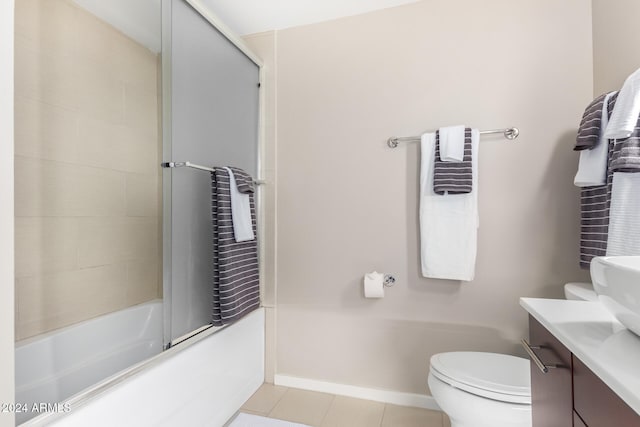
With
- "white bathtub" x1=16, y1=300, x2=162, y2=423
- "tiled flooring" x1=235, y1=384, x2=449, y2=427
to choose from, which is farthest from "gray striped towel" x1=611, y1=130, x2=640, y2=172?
"white bathtub" x1=16, y1=300, x2=162, y2=423

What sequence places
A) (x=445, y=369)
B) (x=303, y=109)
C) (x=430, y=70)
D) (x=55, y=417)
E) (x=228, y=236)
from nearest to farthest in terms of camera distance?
(x=55, y=417), (x=445, y=369), (x=228, y=236), (x=430, y=70), (x=303, y=109)

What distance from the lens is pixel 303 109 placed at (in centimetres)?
211

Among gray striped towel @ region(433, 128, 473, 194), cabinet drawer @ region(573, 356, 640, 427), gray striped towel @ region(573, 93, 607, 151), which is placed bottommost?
cabinet drawer @ region(573, 356, 640, 427)

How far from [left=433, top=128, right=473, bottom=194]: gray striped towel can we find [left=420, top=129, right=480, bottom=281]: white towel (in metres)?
0.04

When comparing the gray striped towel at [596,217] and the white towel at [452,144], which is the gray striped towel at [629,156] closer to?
the gray striped towel at [596,217]

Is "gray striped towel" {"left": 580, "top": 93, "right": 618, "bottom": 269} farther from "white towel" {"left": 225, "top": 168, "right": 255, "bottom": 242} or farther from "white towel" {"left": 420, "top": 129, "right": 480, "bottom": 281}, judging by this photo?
"white towel" {"left": 225, "top": 168, "right": 255, "bottom": 242}

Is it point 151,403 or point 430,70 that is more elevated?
point 430,70

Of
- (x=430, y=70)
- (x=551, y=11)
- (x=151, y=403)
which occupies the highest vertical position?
(x=551, y=11)

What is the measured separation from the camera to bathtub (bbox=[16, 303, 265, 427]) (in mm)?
1098

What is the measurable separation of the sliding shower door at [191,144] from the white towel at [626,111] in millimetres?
1670
